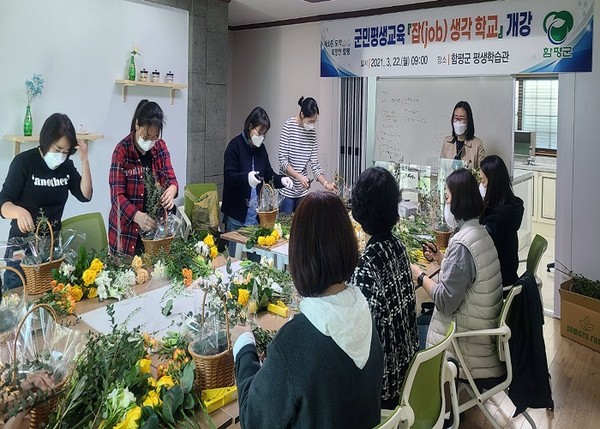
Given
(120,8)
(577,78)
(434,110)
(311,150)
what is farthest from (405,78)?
(120,8)

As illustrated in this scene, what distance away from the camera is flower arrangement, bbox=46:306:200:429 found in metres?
1.21

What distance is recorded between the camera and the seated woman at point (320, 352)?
1084 millimetres

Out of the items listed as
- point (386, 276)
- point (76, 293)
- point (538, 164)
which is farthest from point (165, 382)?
point (538, 164)

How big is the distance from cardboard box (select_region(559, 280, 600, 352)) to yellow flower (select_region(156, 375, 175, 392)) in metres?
3.26

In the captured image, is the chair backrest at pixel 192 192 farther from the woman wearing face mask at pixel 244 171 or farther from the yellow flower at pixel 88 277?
the yellow flower at pixel 88 277

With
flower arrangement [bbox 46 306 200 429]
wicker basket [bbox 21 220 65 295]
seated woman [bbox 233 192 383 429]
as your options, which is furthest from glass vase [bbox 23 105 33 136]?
seated woman [bbox 233 192 383 429]

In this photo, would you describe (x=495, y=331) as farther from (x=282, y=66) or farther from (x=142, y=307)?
(x=282, y=66)

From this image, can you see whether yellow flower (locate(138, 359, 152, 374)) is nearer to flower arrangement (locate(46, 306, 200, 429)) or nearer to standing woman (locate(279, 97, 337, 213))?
flower arrangement (locate(46, 306, 200, 429))

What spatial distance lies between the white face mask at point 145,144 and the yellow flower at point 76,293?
4.19ft

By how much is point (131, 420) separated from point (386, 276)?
3.02 feet

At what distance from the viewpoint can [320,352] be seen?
1.10 meters

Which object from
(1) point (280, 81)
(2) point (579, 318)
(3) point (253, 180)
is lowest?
(2) point (579, 318)

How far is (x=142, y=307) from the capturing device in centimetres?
203

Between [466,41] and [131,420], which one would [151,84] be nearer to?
[466,41]
